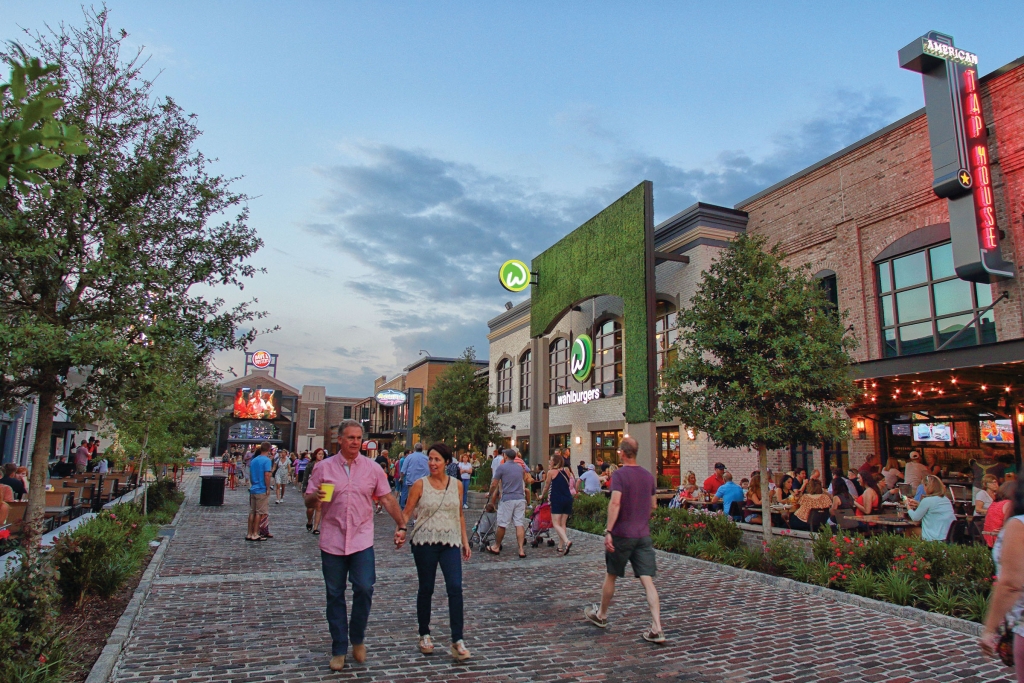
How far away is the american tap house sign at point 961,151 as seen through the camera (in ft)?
49.8

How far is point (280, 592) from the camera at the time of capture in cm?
843

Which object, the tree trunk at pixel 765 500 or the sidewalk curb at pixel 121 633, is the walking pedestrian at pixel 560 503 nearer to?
the tree trunk at pixel 765 500

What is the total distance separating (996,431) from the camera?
16188 mm

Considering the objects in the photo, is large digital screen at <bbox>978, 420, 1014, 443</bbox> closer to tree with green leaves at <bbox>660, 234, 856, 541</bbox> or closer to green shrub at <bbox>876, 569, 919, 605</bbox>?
tree with green leaves at <bbox>660, 234, 856, 541</bbox>

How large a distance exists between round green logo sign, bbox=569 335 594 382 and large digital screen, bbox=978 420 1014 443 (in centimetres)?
1340

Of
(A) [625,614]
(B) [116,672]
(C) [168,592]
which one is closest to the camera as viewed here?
(B) [116,672]

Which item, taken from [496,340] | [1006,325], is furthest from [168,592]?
[496,340]

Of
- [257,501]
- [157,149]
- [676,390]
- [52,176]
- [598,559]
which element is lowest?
[598,559]

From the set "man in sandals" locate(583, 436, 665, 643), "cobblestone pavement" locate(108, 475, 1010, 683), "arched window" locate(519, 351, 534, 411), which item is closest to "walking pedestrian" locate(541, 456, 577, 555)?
"cobblestone pavement" locate(108, 475, 1010, 683)

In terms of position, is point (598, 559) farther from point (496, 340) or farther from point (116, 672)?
point (496, 340)

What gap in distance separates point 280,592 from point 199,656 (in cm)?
268

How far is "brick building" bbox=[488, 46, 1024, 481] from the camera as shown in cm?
1534

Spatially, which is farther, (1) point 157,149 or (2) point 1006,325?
(2) point 1006,325

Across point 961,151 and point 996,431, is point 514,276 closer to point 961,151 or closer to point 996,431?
point 961,151
